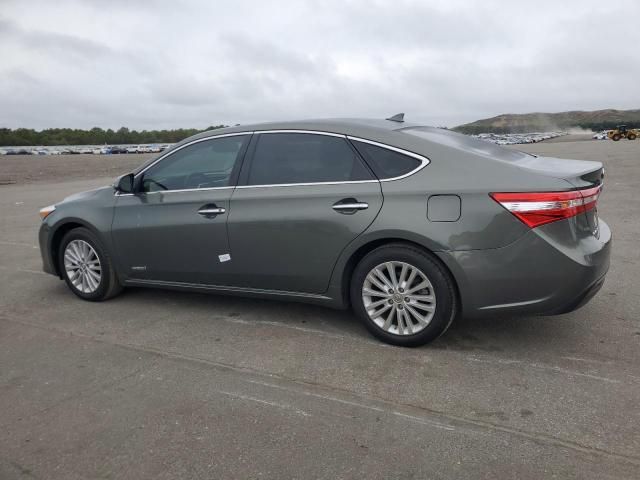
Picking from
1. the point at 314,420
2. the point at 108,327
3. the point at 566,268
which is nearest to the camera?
the point at 314,420

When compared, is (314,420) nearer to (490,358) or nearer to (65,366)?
(490,358)

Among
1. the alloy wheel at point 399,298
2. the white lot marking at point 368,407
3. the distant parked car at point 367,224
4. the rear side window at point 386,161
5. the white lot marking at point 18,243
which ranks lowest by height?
the white lot marking at point 368,407

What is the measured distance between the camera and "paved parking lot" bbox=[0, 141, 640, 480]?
9.20 ft

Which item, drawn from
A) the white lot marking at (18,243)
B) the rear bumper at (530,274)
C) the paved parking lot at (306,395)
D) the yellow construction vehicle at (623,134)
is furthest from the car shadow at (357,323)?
the yellow construction vehicle at (623,134)

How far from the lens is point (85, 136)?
123375mm

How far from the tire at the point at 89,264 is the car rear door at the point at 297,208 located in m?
1.48

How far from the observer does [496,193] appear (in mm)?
3732

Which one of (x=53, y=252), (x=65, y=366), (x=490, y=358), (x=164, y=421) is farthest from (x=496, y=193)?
(x=53, y=252)

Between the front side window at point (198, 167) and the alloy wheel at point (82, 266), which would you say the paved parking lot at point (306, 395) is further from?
the front side window at point (198, 167)

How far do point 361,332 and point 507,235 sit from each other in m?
1.41

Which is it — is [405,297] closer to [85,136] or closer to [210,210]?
[210,210]

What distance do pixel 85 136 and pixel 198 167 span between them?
129637mm

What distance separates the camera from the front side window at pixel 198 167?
4852 mm

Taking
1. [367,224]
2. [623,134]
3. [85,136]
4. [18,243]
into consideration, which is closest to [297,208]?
[367,224]
